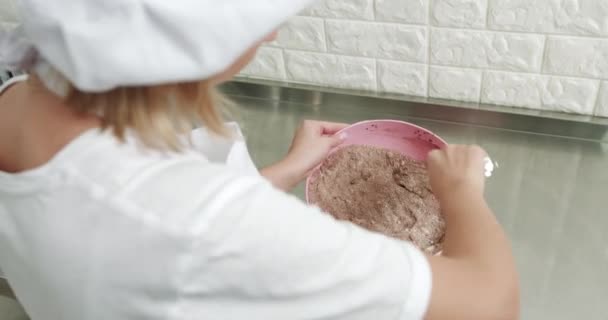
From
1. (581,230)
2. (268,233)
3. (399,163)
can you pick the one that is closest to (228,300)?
(268,233)

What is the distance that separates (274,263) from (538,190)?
544 millimetres

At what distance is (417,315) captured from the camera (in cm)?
42

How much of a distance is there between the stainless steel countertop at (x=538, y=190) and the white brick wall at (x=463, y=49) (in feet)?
0.16

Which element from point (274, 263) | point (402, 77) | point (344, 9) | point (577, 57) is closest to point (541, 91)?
point (577, 57)

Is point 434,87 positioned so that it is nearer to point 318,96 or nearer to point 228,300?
point 318,96

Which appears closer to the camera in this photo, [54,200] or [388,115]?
[54,200]

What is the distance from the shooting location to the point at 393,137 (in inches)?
29.8

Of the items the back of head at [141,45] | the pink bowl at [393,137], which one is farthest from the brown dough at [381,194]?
the back of head at [141,45]

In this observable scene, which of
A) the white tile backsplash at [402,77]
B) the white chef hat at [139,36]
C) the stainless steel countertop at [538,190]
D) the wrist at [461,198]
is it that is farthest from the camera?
the white tile backsplash at [402,77]

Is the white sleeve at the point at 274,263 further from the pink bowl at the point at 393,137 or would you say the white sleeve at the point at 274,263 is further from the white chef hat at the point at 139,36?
the pink bowl at the point at 393,137

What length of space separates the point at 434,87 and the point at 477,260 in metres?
0.46

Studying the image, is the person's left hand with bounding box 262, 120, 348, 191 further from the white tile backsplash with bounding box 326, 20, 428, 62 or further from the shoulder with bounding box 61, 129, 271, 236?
the shoulder with bounding box 61, 129, 271, 236

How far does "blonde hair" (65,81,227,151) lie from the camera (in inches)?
15.6

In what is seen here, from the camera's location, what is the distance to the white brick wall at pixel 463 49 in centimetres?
79
